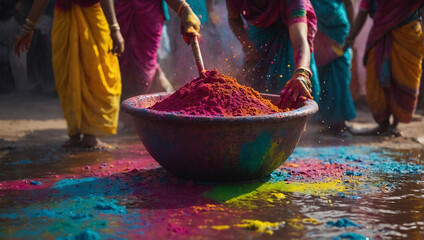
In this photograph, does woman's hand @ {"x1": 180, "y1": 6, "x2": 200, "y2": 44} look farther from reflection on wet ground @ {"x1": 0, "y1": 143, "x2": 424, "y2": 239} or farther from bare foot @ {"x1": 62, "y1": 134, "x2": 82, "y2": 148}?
bare foot @ {"x1": 62, "y1": 134, "x2": 82, "y2": 148}

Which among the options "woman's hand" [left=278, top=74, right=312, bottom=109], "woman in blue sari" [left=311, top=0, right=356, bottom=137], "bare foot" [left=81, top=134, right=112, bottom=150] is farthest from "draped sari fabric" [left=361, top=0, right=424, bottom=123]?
"bare foot" [left=81, top=134, right=112, bottom=150]

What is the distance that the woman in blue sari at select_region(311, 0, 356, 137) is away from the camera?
6.10 m

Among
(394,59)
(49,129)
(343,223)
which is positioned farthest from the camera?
(49,129)

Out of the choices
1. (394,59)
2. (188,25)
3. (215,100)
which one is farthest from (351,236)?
(394,59)

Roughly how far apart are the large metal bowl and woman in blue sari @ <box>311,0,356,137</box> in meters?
2.65

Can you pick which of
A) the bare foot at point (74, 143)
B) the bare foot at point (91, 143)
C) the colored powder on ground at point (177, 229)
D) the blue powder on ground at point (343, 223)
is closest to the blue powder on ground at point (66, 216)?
the colored powder on ground at point (177, 229)

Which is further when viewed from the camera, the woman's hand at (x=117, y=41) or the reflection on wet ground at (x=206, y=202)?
the woman's hand at (x=117, y=41)

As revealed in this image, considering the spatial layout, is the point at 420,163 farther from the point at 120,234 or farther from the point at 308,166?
the point at 120,234

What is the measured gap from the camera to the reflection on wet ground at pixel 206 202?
111 inches

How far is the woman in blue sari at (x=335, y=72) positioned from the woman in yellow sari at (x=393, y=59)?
0.25 m

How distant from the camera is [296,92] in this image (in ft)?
12.5

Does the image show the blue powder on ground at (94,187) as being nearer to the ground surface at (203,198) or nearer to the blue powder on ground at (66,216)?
the ground surface at (203,198)

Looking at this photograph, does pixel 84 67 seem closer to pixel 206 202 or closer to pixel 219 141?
pixel 219 141

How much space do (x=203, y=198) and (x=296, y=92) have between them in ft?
3.54
